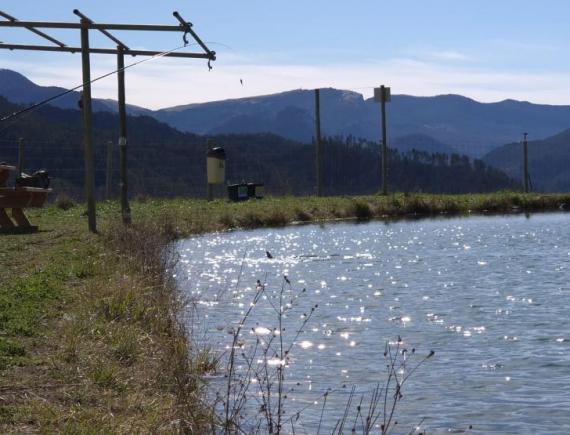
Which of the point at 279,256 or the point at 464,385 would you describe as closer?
the point at 464,385

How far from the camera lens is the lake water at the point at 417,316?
9.35m

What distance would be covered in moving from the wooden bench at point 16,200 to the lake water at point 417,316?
3210 mm

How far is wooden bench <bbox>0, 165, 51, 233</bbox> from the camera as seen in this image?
21547mm

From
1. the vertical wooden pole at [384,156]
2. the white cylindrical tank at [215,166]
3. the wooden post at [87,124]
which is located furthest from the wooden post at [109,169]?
the wooden post at [87,124]

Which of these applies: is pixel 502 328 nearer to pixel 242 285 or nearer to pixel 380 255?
pixel 242 285

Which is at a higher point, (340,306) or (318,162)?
(318,162)

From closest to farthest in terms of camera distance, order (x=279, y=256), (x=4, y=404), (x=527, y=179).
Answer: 1. (x=4, y=404)
2. (x=279, y=256)
3. (x=527, y=179)

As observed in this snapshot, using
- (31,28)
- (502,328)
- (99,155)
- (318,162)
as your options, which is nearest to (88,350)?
(502,328)

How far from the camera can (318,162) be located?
41.1m

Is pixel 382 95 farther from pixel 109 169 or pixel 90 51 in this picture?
pixel 90 51

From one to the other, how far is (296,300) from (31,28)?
6912 mm

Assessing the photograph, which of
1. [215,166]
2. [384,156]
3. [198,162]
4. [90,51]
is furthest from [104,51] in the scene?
[198,162]

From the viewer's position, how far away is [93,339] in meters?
9.97

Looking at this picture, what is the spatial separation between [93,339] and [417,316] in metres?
5.26
